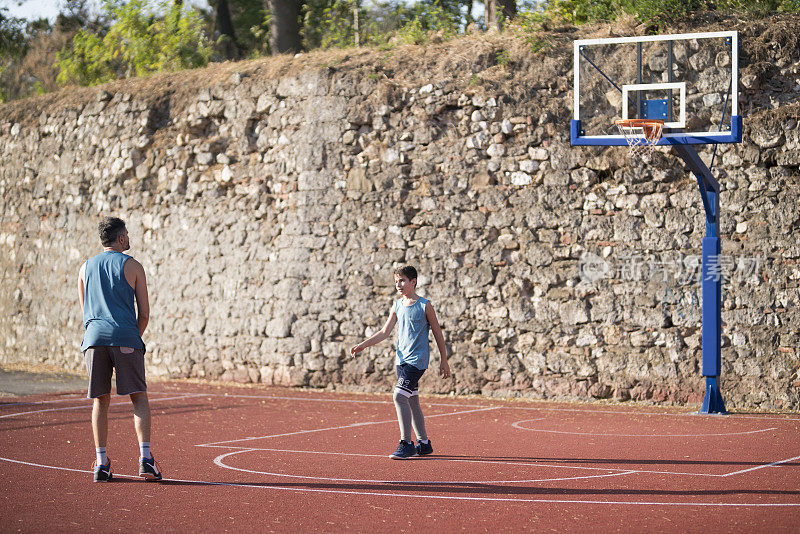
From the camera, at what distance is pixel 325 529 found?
16.5 feet

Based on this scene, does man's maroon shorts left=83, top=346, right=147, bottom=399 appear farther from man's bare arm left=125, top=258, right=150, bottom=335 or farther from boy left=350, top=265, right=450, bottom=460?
boy left=350, top=265, right=450, bottom=460

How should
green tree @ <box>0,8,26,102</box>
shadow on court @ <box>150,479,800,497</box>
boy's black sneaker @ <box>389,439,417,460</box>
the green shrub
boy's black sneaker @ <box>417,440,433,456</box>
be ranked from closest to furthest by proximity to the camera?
shadow on court @ <box>150,479,800,497</box> < boy's black sneaker @ <box>389,439,417,460</box> < boy's black sneaker @ <box>417,440,433,456</box> < the green shrub < green tree @ <box>0,8,26,102</box>

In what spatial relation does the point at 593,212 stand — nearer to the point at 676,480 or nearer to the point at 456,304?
the point at 456,304

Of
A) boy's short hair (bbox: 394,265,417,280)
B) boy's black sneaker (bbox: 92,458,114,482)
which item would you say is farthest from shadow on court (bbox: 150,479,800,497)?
boy's short hair (bbox: 394,265,417,280)

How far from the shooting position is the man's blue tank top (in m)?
6.35

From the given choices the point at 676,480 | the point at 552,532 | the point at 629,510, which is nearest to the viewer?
the point at 552,532

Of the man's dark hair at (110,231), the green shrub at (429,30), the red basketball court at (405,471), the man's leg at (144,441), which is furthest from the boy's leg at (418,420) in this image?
the green shrub at (429,30)

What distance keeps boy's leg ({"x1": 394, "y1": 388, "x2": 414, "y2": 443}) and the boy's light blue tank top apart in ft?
0.87

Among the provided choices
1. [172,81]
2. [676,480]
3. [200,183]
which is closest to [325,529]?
[676,480]

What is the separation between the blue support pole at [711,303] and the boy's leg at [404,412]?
4476 millimetres

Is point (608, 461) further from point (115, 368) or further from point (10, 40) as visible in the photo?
point (10, 40)

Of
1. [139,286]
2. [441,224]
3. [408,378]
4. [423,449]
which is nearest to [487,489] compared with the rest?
[423,449]

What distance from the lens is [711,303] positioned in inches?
412

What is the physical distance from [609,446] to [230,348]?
7.32m
